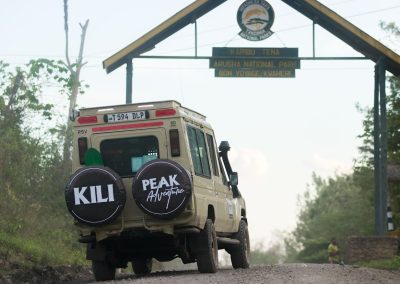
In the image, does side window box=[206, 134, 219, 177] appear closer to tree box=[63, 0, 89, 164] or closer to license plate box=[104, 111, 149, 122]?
license plate box=[104, 111, 149, 122]

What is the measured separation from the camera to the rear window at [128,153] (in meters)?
14.7

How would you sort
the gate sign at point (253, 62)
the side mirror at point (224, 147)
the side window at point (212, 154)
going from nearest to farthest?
the side window at point (212, 154) < the side mirror at point (224, 147) < the gate sign at point (253, 62)

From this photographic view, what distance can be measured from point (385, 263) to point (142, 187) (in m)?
10.6

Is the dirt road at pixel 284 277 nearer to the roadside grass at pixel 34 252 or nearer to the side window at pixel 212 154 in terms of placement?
the side window at pixel 212 154

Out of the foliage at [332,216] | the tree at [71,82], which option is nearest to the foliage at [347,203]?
the foliage at [332,216]

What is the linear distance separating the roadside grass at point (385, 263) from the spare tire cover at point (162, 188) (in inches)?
360

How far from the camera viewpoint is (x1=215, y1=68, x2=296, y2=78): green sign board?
26.7 meters

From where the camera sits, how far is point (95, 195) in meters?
14.0

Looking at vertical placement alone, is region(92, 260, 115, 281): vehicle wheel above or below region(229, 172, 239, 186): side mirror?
below

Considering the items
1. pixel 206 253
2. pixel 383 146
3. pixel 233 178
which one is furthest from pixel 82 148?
pixel 383 146

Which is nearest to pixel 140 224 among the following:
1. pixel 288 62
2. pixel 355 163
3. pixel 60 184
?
pixel 288 62

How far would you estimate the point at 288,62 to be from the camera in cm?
2688

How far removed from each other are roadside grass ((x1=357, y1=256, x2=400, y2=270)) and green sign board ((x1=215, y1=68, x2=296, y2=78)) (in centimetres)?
597

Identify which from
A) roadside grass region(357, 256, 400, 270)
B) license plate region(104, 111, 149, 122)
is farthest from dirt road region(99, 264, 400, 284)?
roadside grass region(357, 256, 400, 270)
